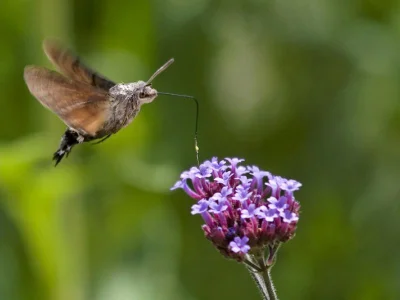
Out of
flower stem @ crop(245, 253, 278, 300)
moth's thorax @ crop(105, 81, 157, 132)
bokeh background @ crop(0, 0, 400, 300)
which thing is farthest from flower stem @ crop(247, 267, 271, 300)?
bokeh background @ crop(0, 0, 400, 300)

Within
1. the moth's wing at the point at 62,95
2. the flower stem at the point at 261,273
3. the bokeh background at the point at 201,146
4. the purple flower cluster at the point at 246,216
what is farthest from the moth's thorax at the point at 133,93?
the bokeh background at the point at 201,146

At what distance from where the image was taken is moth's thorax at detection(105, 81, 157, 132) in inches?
68.2

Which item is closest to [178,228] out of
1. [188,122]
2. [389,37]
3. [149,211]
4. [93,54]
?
[149,211]

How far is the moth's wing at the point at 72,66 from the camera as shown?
5.71ft

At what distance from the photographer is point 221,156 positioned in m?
3.32

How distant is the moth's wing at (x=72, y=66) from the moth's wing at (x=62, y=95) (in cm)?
9

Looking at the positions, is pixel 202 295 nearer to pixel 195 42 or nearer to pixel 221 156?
pixel 221 156

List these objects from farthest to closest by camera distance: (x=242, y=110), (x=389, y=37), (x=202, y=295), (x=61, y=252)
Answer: (x=242, y=110), (x=202, y=295), (x=389, y=37), (x=61, y=252)

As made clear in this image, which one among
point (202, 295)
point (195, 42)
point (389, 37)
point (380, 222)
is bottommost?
point (202, 295)

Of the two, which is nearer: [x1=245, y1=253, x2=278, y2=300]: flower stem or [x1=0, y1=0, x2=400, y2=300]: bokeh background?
[x1=245, y1=253, x2=278, y2=300]: flower stem

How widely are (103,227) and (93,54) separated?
70 centimetres

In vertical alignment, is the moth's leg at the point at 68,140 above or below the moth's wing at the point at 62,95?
below

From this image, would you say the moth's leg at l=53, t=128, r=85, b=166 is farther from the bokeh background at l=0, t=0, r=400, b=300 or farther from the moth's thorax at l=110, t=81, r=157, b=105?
the bokeh background at l=0, t=0, r=400, b=300

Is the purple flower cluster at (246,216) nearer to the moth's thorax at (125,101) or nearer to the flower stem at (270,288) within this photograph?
the flower stem at (270,288)
